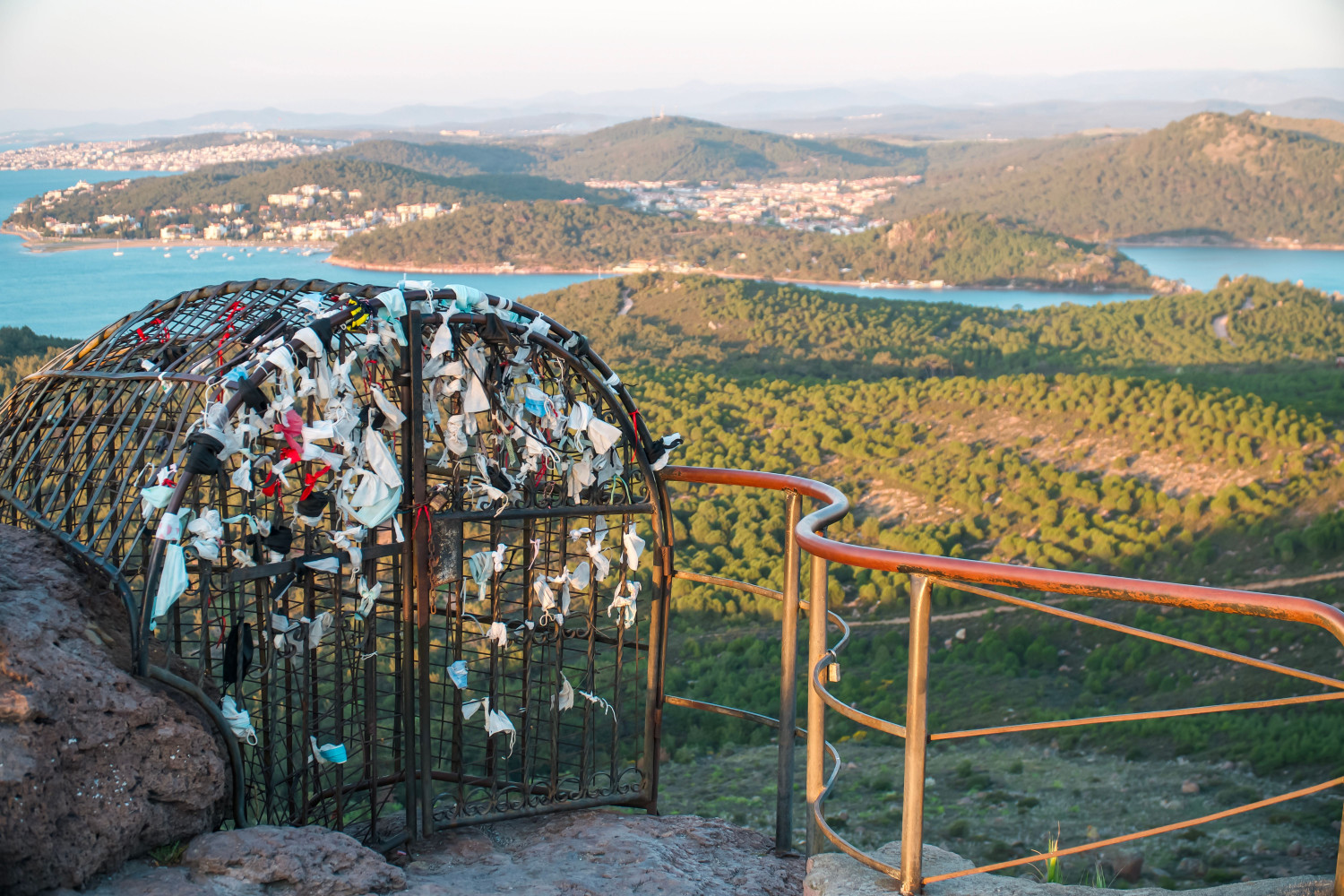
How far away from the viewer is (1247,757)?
21.5 ft

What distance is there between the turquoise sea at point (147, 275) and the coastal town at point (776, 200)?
21.1 m

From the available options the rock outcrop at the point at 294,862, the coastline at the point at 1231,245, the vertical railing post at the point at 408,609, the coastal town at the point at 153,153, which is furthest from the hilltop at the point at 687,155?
the rock outcrop at the point at 294,862

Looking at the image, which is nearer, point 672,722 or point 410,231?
point 672,722

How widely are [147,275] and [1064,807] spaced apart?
32487 millimetres

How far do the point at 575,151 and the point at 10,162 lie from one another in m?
86.8

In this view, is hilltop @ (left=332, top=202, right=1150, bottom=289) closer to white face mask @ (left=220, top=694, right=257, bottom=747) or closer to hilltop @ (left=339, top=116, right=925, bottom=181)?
hilltop @ (left=339, top=116, right=925, bottom=181)

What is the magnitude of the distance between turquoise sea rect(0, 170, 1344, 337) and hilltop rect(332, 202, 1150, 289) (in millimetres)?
1962

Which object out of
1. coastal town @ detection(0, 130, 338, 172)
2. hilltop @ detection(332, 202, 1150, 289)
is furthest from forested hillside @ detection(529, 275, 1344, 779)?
coastal town @ detection(0, 130, 338, 172)

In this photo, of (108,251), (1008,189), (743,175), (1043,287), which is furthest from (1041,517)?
(743,175)

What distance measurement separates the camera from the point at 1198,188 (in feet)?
249

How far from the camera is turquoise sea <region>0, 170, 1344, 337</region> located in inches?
1034

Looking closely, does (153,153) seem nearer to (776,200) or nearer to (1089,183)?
(776,200)

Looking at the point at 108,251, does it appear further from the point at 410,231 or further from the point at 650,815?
the point at 650,815

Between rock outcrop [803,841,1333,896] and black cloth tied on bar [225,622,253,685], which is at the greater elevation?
black cloth tied on bar [225,622,253,685]
